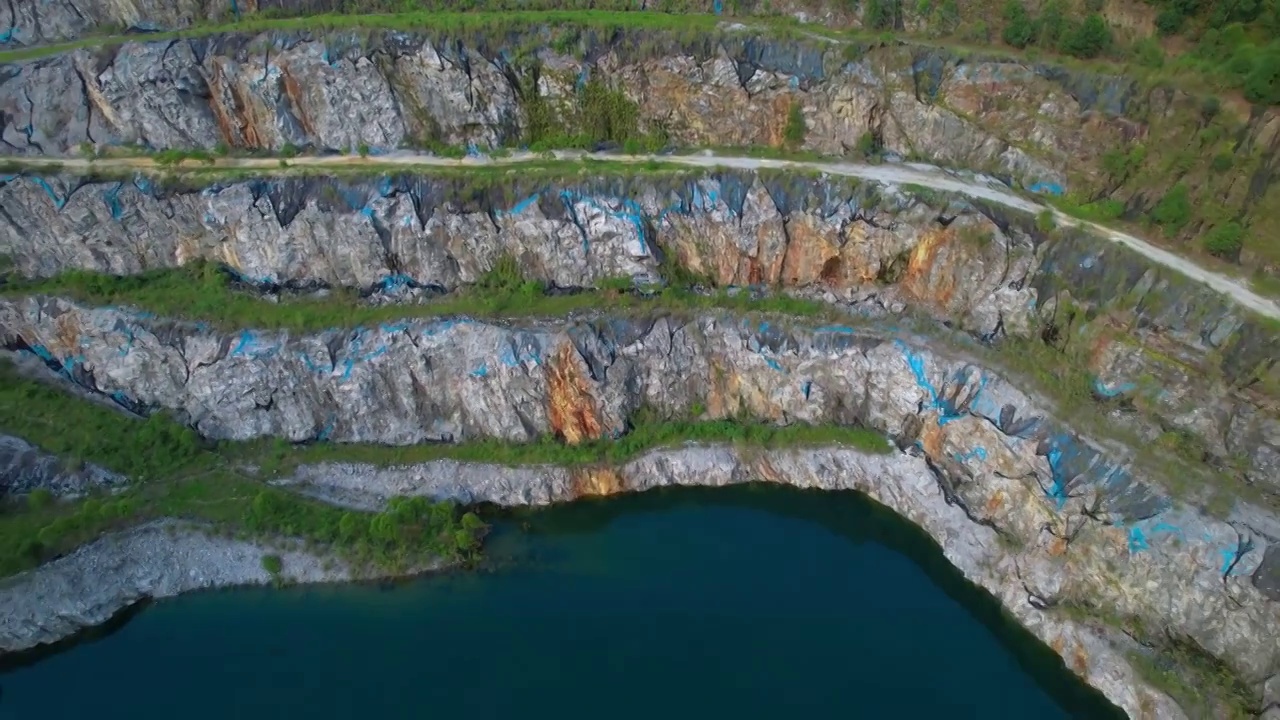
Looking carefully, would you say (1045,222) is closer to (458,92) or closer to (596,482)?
(596,482)

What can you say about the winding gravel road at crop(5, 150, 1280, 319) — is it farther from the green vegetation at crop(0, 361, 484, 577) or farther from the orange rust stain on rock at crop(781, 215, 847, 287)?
the green vegetation at crop(0, 361, 484, 577)

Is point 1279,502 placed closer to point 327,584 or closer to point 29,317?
point 327,584

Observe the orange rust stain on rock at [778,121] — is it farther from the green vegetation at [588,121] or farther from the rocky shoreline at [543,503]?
the rocky shoreline at [543,503]

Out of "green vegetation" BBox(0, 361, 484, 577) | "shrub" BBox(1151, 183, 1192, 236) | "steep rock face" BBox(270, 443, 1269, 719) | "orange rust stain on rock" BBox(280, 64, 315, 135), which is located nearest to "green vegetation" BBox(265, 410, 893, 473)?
"steep rock face" BBox(270, 443, 1269, 719)

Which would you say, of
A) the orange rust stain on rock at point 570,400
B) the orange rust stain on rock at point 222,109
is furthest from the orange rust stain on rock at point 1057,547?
the orange rust stain on rock at point 222,109

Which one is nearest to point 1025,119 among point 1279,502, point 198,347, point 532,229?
point 1279,502
